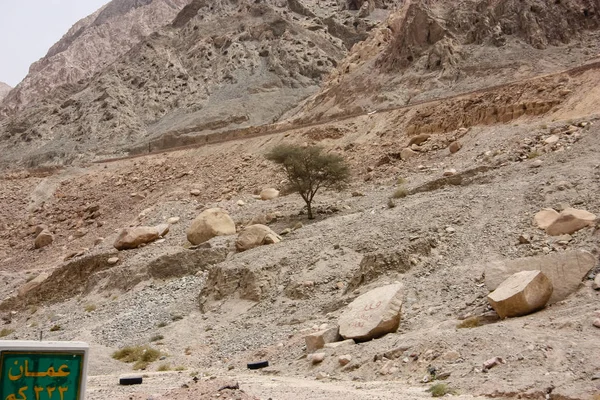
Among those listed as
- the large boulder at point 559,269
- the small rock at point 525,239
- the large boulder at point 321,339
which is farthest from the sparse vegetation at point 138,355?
the small rock at point 525,239

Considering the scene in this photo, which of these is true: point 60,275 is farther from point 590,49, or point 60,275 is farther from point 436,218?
point 590,49

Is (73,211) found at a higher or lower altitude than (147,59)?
lower

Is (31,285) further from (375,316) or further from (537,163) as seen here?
(537,163)

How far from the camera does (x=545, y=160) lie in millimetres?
17172

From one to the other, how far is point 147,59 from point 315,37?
20.6m

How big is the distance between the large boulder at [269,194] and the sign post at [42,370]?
20654 millimetres

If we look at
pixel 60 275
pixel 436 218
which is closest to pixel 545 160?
pixel 436 218

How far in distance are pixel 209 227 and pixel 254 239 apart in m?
2.96

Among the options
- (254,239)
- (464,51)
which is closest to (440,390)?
(254,239)

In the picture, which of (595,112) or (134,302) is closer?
(134,302)

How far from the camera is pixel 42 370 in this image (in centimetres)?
358

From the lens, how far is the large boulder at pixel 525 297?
8.68 m

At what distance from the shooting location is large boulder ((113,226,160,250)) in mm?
21562

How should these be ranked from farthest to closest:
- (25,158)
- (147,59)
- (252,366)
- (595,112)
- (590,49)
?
(147,59)
(25,158)
(590,49)
(595,112)
(252,366)
